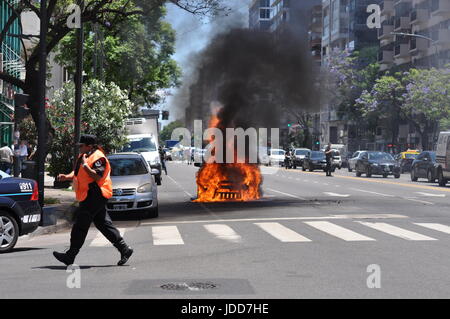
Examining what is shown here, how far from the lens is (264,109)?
32.8 meters

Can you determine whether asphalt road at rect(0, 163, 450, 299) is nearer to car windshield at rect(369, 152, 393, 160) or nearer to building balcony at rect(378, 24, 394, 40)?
car windshield at rect(369, 152, 393, 160)

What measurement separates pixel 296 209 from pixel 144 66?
117 feet

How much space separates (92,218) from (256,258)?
236cm

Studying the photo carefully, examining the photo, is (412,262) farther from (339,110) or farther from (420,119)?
(339,110)

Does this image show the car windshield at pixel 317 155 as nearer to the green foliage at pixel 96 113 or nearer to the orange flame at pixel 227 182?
the green foliage at pixel 96 113

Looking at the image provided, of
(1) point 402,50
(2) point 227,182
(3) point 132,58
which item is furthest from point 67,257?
(1) point 402,50

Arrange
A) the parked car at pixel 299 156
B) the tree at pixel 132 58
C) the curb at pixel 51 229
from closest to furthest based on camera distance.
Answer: the curb at pixel 51 229, the tree at pixel 132 58, the parked car at pixel 299 156

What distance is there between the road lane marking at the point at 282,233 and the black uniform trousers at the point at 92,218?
12.4 ft

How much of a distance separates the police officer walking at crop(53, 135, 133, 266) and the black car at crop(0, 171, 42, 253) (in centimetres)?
216

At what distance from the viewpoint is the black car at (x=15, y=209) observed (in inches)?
490

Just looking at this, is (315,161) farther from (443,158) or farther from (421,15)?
(421,15)

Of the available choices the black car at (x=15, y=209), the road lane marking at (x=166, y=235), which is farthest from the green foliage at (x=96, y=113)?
the black car at (x=15, y=209)

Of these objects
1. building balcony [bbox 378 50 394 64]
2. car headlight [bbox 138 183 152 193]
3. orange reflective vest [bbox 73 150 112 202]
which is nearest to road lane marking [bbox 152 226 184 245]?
car headlight [bbox 138 183 152 193]

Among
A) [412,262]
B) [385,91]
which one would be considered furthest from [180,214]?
[385,91]
